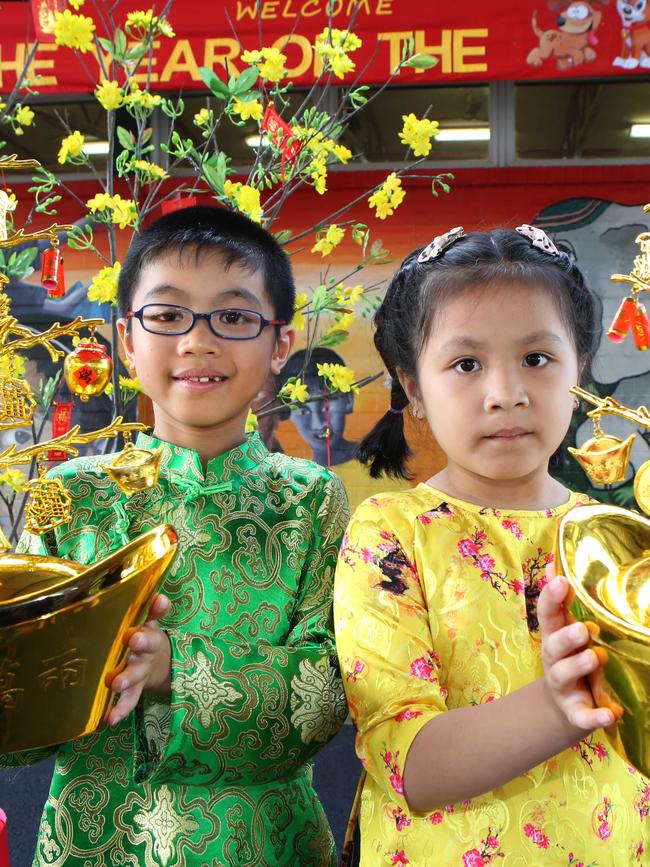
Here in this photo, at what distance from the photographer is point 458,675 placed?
3.15ft

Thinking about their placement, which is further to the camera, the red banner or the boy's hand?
the red banner

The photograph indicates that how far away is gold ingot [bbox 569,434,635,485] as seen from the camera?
30.0 inches

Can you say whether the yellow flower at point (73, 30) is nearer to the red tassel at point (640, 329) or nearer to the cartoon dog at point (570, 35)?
the red tassel at point (640, 329)

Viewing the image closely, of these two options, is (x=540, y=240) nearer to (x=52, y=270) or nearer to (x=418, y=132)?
(x=52, y=270)

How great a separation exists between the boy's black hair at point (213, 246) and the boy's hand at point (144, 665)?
479 millimetres

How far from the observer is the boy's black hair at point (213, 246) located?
1176 mm

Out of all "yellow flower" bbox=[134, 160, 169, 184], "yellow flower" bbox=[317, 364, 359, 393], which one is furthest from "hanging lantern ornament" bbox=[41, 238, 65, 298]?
"yellow flower" bbox=[317, 364, 359, 393]

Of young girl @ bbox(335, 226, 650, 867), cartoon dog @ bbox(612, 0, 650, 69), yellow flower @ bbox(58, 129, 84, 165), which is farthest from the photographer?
cartoon dog @ bbox(612, 0, 650, 69)

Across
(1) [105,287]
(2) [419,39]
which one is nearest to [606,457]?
(1) [105,287]

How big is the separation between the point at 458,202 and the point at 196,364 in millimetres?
3143

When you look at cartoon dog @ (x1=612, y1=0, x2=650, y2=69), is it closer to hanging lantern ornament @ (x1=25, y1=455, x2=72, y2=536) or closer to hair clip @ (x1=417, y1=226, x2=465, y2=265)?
hair clip @ (x1=417, y1=226, x2=465, y2=265)

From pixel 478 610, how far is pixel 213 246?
0.56 m

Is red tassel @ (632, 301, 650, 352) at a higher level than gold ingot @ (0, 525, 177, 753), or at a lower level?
higher

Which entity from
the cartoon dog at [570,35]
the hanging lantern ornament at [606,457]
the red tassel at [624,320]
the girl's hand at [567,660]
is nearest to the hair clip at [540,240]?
the red tassel at [624,320]
